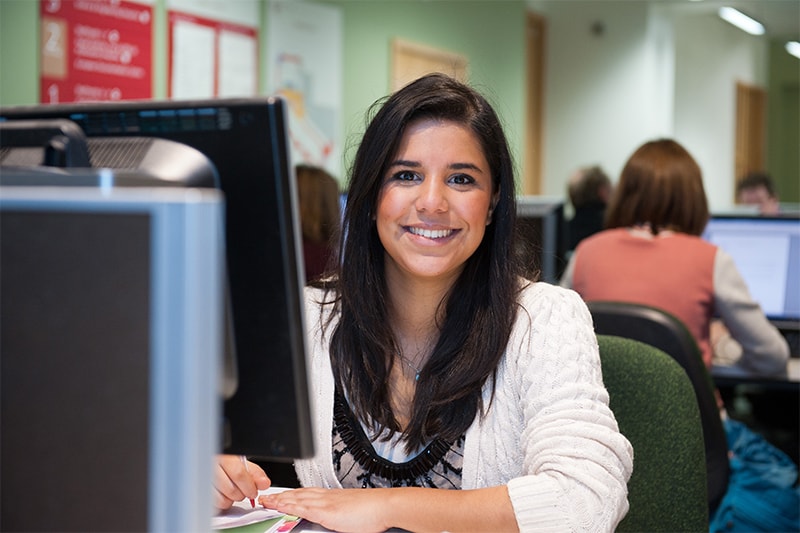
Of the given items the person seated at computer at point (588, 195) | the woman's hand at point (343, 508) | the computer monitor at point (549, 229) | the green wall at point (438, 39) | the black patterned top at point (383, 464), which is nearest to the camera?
the woman's hand at point (343, 508)

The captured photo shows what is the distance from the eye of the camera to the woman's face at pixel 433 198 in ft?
4.65

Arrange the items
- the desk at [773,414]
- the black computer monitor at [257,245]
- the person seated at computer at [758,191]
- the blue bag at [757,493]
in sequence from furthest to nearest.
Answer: the person seated at computer at [758,191], the desk at [773,414], the blue bag at [757,493], the black computer monitor at [257,245]

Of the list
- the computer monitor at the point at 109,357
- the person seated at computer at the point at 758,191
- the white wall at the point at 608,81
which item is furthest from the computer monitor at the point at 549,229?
the white wall at the point at 608,81

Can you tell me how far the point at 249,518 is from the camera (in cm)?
114

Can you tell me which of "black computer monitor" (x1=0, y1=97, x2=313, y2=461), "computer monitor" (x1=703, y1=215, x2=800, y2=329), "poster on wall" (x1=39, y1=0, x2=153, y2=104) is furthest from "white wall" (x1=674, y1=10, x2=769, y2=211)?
"black computer monitor" (x1=0, y1=97, x2=313, y2=461)

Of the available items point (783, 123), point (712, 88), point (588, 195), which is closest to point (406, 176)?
point (588, 195)

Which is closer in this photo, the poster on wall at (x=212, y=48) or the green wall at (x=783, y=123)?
the poster on wall at (x=212, y=48)

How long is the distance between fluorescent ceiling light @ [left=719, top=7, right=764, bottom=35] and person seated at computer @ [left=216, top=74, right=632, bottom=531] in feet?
24.3

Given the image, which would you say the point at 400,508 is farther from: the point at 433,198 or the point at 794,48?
the point at 794,48

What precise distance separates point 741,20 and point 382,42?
13.7ft

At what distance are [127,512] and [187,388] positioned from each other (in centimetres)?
9

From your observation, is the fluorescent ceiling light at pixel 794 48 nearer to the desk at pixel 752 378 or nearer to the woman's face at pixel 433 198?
the desk at pixel 752 378

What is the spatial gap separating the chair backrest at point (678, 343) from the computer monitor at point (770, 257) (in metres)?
1.30

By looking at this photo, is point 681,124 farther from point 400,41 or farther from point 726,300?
point 726,300
